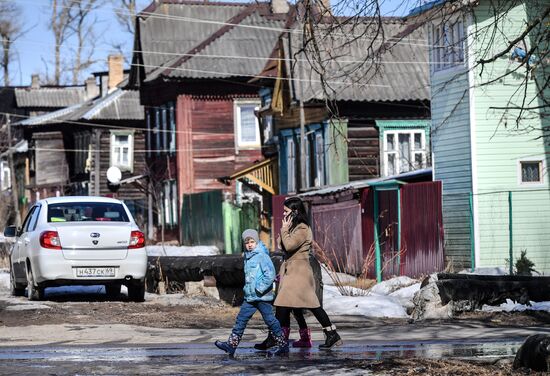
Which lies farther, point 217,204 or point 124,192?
point 124,192

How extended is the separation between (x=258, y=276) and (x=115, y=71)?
61.1 metres

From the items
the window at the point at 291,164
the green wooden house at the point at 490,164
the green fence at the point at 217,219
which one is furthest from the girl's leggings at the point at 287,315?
the green fence at the point at 217,219

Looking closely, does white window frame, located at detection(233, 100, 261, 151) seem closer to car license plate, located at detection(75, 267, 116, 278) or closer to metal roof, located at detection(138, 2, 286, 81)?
metal roof, located at detection(138, 2, 286, 81)

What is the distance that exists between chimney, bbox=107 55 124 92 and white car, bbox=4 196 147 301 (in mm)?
52718

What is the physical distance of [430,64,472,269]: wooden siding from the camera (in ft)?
90.2

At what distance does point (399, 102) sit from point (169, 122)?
17.2m

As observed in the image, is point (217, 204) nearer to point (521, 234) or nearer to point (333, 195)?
point (333, 195)

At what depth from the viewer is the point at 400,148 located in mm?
40344

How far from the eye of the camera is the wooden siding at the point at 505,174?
26891 millimetres

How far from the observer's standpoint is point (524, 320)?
16.4 metres

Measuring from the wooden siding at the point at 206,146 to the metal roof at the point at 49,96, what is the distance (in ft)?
116

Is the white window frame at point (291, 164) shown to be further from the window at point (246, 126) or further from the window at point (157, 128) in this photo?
the window at point (157, 128)

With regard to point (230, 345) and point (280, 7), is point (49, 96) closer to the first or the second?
point (280, 7)

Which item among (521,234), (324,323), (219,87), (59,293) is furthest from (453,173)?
(219,87)
